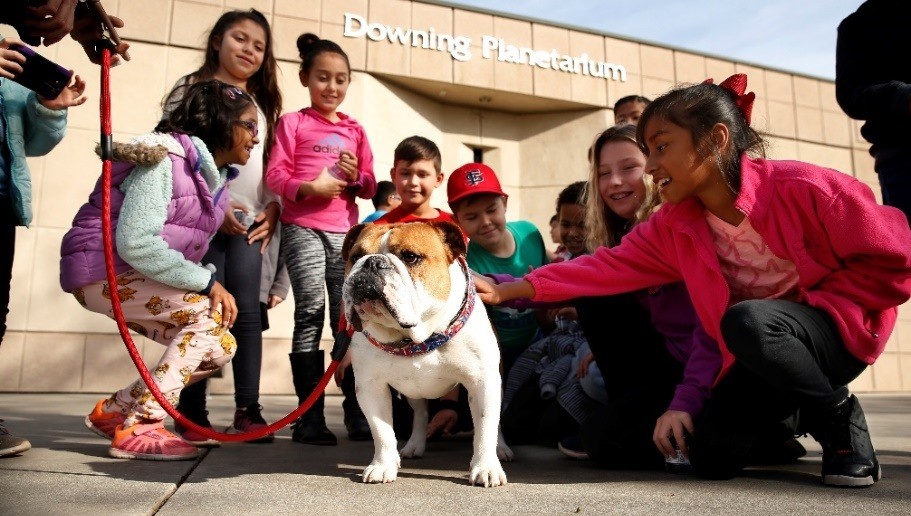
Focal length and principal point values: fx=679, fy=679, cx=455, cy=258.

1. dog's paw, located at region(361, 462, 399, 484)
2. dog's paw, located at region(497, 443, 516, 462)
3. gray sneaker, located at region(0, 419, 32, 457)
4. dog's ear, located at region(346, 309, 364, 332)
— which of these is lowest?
Result: dog's paw, located at region(497, 443, 516, 462)

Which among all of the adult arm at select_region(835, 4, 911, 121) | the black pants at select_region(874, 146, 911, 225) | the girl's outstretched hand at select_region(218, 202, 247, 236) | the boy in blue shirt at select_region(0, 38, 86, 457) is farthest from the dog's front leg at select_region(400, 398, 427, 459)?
the adult arm at select_region(835, 4, 911, 121)

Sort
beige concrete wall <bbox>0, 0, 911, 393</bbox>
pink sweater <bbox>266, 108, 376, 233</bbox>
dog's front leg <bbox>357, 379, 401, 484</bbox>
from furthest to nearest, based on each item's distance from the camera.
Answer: beige concrete wall <bbox>0, 0, 911, 393</bbox>
pink sweater <bbox>266, 108, 376, 233</bbox>
dog's front leg <bbox>357, 379, 401, 484</bbox>

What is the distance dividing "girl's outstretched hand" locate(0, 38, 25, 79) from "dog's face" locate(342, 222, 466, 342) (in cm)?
121

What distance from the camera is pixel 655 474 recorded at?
7.57 feet

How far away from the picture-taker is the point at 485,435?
2150mm

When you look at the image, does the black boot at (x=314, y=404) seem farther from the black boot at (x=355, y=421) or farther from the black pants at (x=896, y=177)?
the black pants at (x=896, y=177)

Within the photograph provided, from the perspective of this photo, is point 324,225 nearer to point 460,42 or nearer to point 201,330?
point 201,330

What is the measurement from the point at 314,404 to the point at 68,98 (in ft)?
5.31

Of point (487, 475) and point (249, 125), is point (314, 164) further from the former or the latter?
point (487, 475)

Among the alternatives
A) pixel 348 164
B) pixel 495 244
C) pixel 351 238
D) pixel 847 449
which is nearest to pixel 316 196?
pixel 348 164

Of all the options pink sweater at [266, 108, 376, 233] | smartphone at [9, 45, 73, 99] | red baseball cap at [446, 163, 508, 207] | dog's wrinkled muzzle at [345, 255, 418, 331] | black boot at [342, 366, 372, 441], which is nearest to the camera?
dog's wrinkled muzzle at [345, 255, 418, 331]

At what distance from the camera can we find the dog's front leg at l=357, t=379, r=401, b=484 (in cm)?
211

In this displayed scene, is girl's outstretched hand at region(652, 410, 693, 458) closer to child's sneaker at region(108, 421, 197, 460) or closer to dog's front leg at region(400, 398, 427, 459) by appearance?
dog's front leg at region(400, 398, 427, 459)

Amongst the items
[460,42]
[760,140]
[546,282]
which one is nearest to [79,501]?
[546,282]
